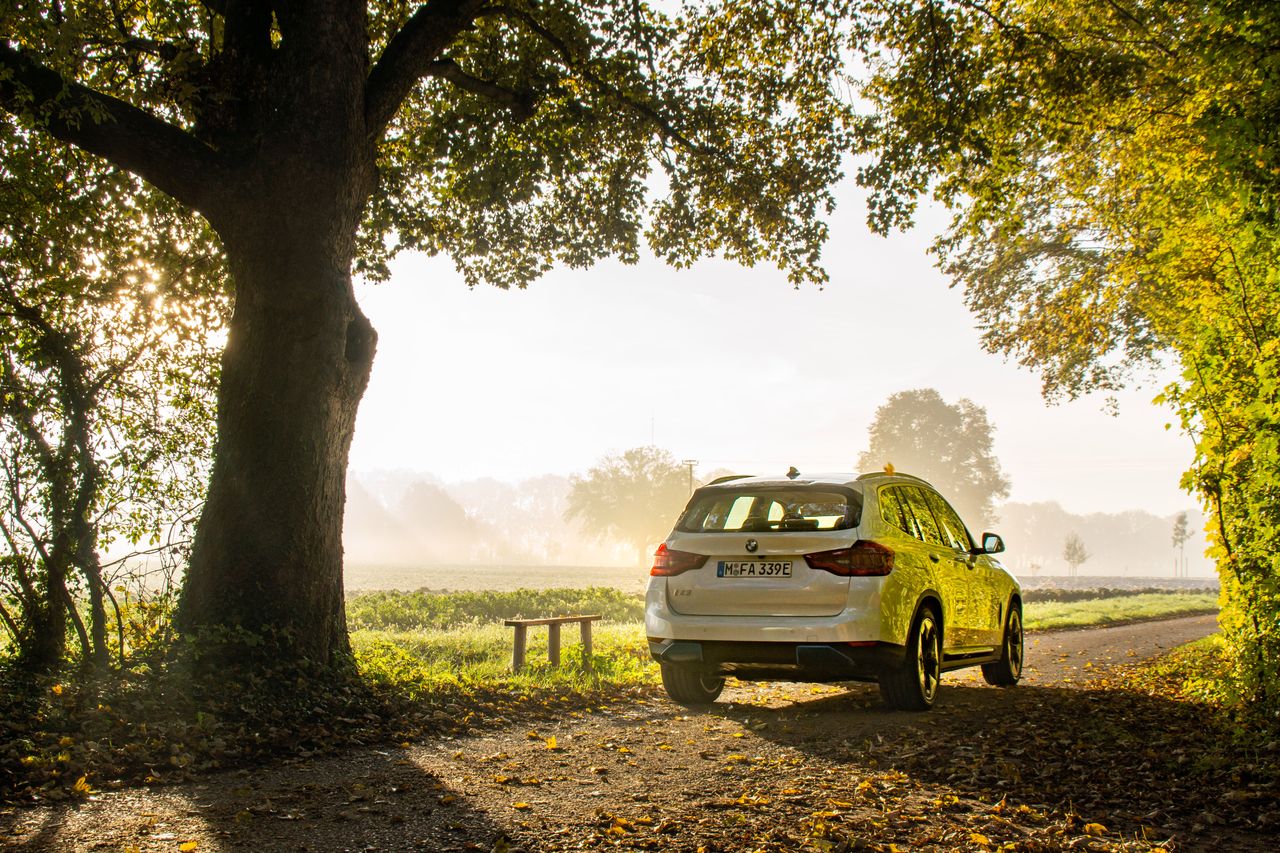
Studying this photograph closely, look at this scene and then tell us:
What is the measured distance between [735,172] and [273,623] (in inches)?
397

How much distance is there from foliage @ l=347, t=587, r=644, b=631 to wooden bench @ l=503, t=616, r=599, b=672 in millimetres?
9529

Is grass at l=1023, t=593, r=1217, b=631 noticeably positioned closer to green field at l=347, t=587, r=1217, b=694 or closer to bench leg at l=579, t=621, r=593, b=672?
green field at l=347, t=587, r=1217, b=694

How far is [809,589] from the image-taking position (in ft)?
24.1

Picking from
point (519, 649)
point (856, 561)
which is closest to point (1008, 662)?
point (856, 561)

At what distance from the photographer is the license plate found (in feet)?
24.5

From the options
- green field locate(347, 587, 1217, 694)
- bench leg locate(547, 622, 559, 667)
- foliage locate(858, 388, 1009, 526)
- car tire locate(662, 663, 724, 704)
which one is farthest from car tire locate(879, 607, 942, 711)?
foliage locate(858, 388, 1009, 526)

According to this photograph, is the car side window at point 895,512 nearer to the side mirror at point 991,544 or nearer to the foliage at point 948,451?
the side mirror at point 991,544

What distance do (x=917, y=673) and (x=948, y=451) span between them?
3369 inches

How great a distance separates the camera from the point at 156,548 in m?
8.83

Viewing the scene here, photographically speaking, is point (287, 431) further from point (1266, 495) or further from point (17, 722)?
point (1266, 495)

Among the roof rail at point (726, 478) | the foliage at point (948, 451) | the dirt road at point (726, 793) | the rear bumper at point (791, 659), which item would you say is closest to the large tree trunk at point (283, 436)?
the dirt road at point (726, 793)

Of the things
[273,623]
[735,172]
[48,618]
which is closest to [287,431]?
[273,623]

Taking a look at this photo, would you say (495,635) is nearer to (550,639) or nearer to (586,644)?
(586,644)

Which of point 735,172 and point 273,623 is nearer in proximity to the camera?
point 273,623
